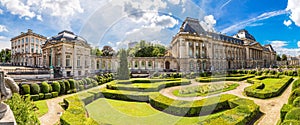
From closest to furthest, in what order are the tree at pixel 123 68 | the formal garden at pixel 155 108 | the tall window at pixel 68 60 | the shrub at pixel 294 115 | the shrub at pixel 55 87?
the shrub at pixel 294 115
the formal garden at pixel 155 108
the shrub at pixel 55 87
the tree at pixel 123 68
the tall window at pixel 68 60

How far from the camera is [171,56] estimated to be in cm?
3903

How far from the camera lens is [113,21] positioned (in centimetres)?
635

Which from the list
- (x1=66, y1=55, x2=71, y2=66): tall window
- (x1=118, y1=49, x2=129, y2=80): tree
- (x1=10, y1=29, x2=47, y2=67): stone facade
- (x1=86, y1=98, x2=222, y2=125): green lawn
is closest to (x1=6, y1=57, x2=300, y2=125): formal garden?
(x1=86, y1=98, x2=222, y2=125): green lawn

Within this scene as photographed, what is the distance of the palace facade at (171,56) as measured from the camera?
1641cm

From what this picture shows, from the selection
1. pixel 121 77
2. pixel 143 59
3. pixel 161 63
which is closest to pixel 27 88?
pixel 121 77

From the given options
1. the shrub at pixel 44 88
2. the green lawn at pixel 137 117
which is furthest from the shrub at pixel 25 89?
the green lawn at pixel 137 117

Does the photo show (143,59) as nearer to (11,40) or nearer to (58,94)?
(58,94)

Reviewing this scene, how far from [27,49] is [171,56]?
35.5 metres

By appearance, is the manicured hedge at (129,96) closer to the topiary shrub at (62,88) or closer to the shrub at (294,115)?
the topiary shrub at (62,88)

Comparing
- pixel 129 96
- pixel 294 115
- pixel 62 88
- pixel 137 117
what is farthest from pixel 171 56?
pixel 294 115

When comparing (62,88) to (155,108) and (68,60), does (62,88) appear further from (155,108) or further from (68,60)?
(68,60)

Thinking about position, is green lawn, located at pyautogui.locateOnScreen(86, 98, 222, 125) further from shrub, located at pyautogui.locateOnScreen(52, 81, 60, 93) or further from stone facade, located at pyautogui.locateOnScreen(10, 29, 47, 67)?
stone facade, located at pyautogui.locateOnScreen(10, 29, 47, 67)

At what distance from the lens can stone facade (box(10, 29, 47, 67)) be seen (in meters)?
42.2

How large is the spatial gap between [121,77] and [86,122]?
17720 millimetres
